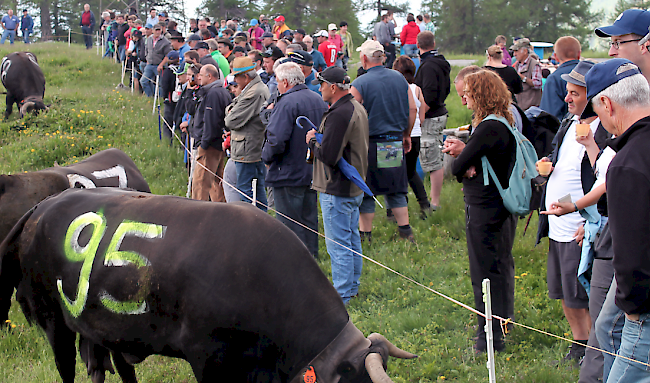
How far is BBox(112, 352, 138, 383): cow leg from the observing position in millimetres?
4273

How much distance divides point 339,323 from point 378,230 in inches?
171

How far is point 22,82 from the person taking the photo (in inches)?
537

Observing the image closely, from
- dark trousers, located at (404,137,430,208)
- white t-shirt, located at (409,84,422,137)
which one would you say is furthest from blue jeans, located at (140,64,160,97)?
dark trousers, located at (404,137,430,208)

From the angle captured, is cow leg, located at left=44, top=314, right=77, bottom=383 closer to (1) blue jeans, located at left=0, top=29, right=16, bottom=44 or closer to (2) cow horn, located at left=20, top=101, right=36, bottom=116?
(2) cow horn, located at left=20, top=101, right=36, bottom=116

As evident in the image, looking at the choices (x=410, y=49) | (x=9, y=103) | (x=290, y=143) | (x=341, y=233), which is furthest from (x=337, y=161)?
(x=410, y=49)

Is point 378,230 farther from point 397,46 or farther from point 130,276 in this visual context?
point 397,46

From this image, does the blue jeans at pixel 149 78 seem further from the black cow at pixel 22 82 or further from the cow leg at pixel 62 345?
the cow leg at pixel 62 345

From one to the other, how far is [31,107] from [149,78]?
9.36 feet

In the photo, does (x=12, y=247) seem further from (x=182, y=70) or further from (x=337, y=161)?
(x=182, y=70)

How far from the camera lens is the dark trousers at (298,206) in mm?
6301

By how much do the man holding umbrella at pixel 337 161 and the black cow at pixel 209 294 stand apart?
200cm

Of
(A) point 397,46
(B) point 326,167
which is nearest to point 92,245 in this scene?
(B) point 326,167

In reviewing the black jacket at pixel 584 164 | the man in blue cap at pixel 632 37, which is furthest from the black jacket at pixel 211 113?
the man in blue cap at pixel 632 37

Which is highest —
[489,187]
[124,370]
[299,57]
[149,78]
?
[299,57]
